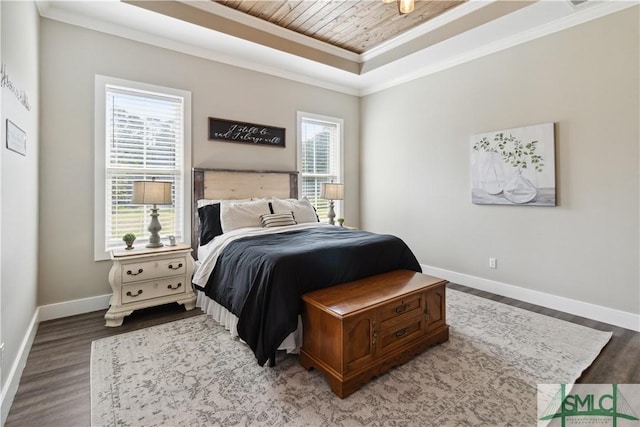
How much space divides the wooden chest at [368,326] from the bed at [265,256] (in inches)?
5.1

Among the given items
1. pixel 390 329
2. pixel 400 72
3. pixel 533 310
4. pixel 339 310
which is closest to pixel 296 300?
pixel 339 310

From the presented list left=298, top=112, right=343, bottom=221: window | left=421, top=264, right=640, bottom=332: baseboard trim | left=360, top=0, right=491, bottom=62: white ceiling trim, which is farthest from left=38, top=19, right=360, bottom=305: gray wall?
left=421, top=264, right=640, bottom=332: baseboard trim

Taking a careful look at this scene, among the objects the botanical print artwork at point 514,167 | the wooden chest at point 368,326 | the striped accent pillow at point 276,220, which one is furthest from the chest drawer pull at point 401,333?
the botanical print artwork at point 514,167

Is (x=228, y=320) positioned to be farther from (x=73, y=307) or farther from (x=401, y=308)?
(x=73, y=307)

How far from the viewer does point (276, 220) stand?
138 inches

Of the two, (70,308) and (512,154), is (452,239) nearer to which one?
(512,154)

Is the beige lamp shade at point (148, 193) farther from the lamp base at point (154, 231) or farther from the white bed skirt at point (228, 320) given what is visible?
the white bed skirt at point (228, 320)

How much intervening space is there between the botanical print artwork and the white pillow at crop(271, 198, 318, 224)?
2.00 meters

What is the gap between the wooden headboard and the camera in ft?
12.1

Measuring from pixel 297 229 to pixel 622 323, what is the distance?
3.09 metres

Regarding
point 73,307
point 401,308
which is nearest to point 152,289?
point 73,307

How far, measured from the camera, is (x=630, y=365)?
2.19 m

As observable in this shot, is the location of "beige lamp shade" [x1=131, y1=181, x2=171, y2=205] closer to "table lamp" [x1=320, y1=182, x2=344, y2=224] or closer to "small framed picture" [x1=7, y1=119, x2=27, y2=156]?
"small framed picture" [x1=7, y1=119, x2=27, y2=156]

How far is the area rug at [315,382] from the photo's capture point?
171 cm
